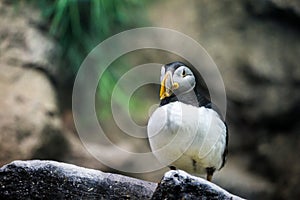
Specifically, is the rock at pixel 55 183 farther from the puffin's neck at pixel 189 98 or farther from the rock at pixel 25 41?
the rock at pixel 25 41

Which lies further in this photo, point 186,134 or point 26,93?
point 26,93

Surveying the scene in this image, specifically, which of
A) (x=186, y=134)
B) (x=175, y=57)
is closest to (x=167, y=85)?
(x=186, y=134)

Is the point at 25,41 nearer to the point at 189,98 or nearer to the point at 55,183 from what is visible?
the point at 189,98

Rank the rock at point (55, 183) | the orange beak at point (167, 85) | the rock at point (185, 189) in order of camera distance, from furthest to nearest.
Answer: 1. the orange beak at point (167, 85)
2. the rock at point (55, 183)
3. the rock at point (185, 189)

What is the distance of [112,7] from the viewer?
2418 mm

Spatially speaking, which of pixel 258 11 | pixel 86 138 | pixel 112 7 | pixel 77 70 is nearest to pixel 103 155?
pixel 86 138

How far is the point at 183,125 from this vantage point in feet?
4.72

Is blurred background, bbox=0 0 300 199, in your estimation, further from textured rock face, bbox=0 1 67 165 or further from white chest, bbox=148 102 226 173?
white chest, bbox=148 102 226 173

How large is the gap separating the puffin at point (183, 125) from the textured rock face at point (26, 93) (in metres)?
0.94

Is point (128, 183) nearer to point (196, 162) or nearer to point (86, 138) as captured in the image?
point (196, 162)

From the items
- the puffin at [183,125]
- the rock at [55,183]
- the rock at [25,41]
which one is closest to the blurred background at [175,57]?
the rock at [25,41]

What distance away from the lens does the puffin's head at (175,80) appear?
→ 4.65ft

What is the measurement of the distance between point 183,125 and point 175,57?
43.4 inches

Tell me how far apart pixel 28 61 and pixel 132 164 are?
2.15 feet
